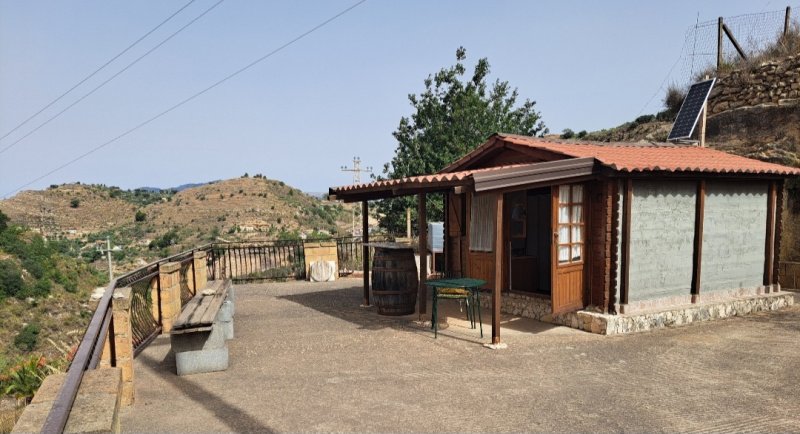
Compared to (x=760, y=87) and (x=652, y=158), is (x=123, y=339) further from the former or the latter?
(x=760, y=87)

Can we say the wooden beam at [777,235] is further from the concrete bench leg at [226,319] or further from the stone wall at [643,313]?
the concrete bench leg at [226,319]

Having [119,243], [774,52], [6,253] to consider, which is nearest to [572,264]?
[774,52]

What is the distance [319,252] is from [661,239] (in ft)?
28.9

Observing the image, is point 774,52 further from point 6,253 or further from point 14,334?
point 6,253

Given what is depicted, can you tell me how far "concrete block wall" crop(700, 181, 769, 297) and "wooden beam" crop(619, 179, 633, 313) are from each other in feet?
5.80

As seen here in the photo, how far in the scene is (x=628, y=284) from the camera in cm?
689

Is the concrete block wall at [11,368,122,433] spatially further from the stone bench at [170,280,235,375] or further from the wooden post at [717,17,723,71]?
the wooden post at [717,17,723,71]

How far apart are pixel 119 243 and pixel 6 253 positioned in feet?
41.1

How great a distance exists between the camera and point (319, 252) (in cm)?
1334

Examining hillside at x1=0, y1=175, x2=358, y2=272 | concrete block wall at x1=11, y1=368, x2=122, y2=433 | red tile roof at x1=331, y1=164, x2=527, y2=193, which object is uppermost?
red tile roof at x1=331, y1=164, x2=527, y2=193

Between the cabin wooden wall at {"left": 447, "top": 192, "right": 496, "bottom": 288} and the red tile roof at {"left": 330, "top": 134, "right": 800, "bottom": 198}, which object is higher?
the red tile roof at {"left": 330, "top": 134, "right": 800, "bottom": 198}

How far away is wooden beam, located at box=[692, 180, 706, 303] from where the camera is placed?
7.48 metres

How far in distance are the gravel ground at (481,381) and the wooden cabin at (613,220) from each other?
0.73m

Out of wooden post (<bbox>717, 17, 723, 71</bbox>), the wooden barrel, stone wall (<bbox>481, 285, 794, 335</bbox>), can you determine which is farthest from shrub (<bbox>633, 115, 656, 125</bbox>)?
the wooden barrel
